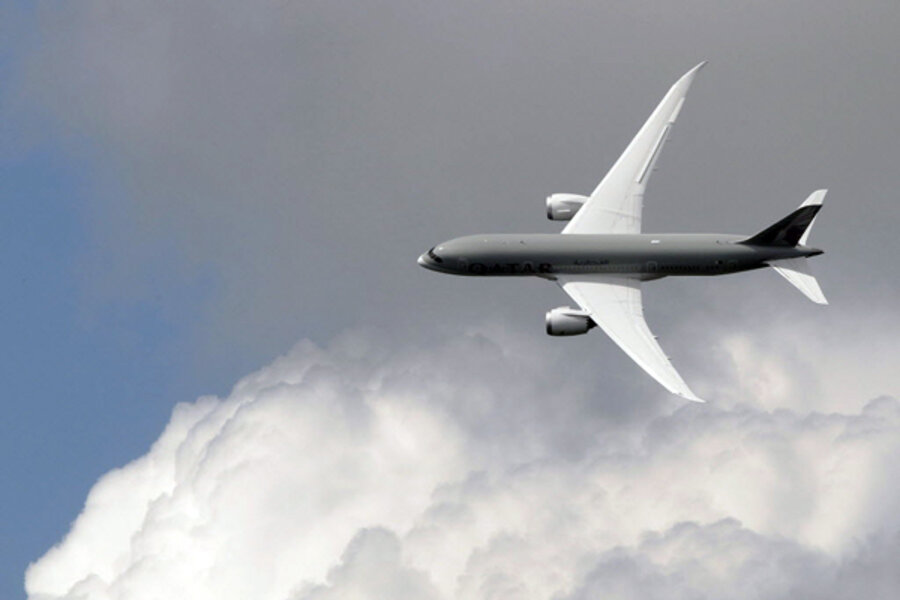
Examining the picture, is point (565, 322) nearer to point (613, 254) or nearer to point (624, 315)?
point (624, 315)

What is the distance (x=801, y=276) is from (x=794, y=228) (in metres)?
4.53

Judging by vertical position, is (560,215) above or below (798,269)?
above

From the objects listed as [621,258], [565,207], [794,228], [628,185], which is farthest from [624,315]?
[794,228]

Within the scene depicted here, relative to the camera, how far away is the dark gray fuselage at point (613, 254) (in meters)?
147

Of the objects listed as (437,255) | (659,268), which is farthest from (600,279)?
(437,255)

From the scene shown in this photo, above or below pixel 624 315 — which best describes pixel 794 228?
above

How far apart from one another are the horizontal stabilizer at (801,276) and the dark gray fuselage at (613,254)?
0.70 meters

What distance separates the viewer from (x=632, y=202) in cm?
15312

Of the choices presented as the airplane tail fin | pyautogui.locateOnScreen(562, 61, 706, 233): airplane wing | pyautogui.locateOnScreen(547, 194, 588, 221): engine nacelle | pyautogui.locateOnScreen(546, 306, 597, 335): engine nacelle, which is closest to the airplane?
the airplane tail fin

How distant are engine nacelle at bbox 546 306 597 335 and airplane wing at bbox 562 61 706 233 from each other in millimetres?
13550

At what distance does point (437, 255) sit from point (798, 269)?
34.0 m

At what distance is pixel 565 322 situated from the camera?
461ft

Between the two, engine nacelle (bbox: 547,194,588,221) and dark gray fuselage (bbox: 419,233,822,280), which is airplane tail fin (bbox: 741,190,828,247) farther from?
engine nacelle (bbox: 547,194,588,221)

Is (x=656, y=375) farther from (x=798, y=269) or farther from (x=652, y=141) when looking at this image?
(x=652, y=141)
